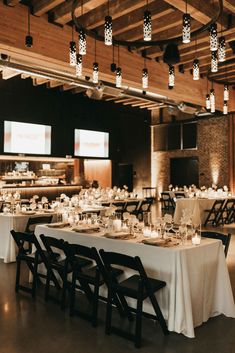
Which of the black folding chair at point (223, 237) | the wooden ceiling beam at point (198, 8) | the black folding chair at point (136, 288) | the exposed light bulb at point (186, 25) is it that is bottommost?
the black folding chair at point (136, 288)

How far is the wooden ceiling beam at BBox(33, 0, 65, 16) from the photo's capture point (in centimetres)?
530

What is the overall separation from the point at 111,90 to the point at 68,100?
456 cm

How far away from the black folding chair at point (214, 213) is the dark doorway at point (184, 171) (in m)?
4.88

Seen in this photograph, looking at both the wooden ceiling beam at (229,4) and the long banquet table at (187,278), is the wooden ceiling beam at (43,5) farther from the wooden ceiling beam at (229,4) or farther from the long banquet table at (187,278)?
the long banquet table at (187,278)

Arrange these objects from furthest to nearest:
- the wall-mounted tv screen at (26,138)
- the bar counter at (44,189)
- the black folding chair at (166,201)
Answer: the black folding chair at (166,201)
the wall-mounted tv screen at (26,138)
the bar counter at (44,189)

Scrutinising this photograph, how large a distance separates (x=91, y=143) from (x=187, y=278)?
35.9ft

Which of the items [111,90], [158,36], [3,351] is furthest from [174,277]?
[111,90]

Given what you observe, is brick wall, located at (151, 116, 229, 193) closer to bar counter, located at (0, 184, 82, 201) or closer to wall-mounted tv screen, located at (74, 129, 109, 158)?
wall-mounted tv screen, located at (74, 129, 109, 158)

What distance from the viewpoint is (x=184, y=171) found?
15.6m

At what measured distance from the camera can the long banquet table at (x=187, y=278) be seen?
307cm

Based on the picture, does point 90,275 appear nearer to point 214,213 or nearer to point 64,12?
point 64,12

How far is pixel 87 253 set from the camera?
3342 mm

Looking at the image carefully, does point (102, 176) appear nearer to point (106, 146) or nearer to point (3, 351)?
point (106, 146)

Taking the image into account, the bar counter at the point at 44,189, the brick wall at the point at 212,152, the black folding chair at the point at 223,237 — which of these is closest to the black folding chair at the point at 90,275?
the black folding chair at the point at 223,237
